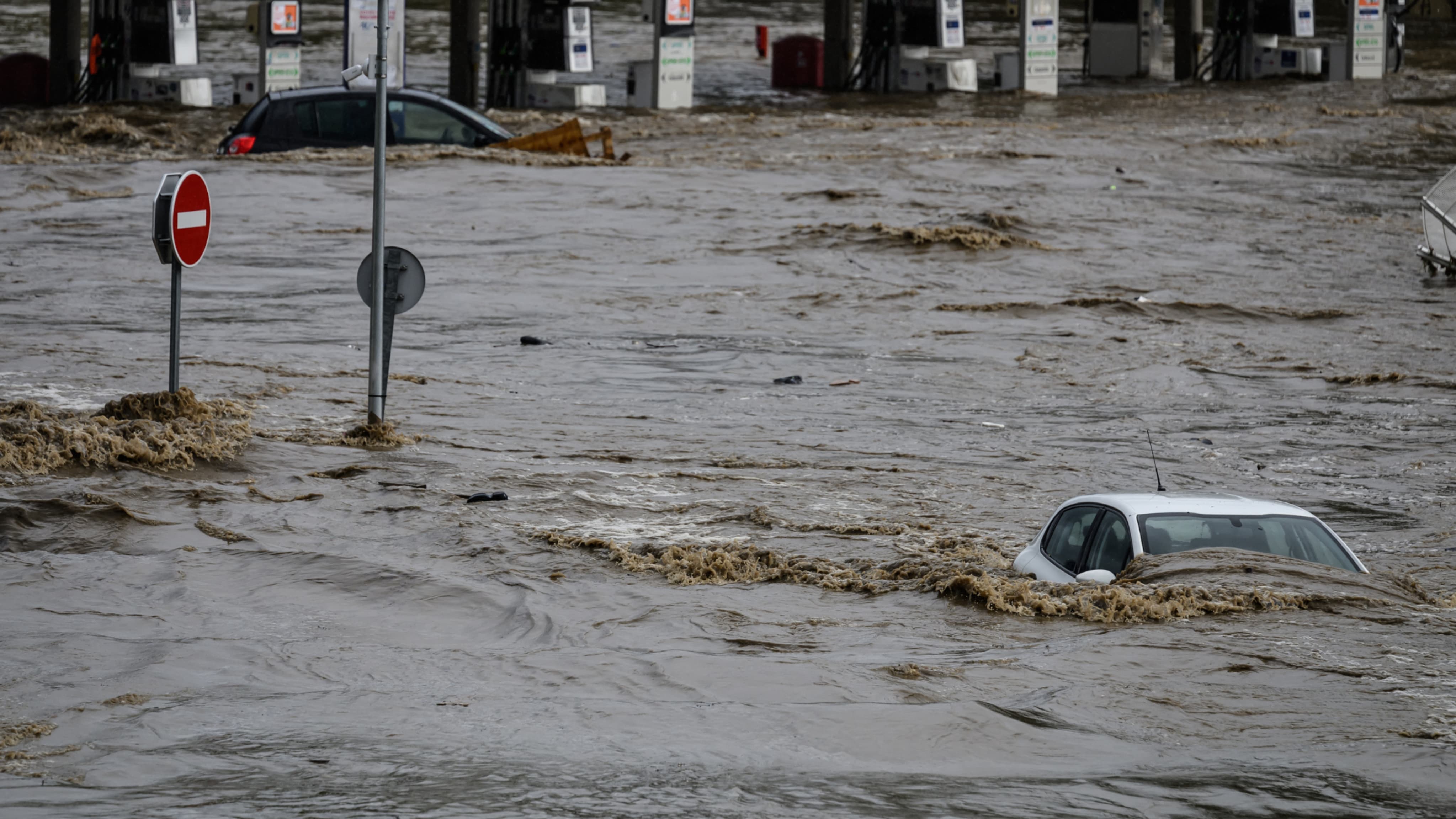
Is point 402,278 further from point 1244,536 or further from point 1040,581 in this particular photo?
point 1244,536

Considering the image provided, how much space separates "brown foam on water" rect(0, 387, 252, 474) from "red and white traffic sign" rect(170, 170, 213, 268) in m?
0.92

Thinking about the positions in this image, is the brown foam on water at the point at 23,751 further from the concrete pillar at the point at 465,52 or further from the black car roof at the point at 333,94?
the concrete pillar at the point at 465,52

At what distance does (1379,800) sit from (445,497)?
5.71m

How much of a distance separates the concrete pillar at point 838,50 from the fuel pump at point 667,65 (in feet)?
17.8

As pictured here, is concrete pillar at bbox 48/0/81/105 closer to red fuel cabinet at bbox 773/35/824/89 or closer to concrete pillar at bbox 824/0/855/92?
red fuel cabinet at bbox 773/35/824/89

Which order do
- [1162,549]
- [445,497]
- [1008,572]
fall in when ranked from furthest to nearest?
[445,497]
[1008,572]
[1162,549]

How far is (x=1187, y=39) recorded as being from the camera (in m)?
40.4

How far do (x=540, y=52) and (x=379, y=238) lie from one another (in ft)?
69.6

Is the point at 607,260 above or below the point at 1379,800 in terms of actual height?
above

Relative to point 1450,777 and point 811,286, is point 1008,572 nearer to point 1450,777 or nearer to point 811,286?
point 1450,777

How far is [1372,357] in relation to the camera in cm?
1519

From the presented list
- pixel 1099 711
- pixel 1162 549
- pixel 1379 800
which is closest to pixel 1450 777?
pixel 1379 800

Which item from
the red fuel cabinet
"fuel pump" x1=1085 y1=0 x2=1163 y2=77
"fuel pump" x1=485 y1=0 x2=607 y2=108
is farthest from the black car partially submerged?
"fuel pump" x1=1085 y1=0 x2=1163 y2=77

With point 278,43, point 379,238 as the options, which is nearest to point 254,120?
point 278,43
